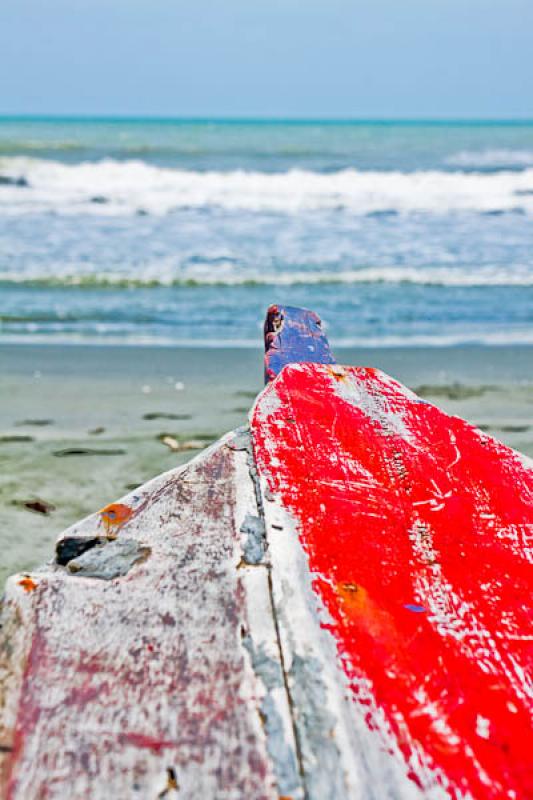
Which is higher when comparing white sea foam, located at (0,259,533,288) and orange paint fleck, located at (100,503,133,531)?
white sea foam, located at (0,259,533,288)

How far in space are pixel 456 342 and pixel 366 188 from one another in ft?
39.4

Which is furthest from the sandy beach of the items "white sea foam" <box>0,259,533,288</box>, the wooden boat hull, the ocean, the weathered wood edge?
"white sea foam" <box>0,259,533,288</box>

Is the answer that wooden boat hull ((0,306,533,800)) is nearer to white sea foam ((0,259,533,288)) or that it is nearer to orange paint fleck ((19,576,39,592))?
orange paint fleck ((19,576,39,592))

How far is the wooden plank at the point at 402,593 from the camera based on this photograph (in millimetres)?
746

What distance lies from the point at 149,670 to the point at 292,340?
4.62ft

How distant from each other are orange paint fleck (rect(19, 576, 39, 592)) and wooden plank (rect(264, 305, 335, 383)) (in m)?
1.07

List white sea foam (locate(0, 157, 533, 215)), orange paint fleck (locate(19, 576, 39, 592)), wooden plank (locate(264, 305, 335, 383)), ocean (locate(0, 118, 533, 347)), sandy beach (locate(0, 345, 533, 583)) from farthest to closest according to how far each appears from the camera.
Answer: white sea foam (locate(0, 157, 533, 215)) < ocean (locate(0, 118, 533, 347)) < sandy beach (locate(0, 345, 533, 583)) < wooden plank (locate(264, 305, 335, 383)) < orange paint fleck (locate(19, 576, 39, 592))

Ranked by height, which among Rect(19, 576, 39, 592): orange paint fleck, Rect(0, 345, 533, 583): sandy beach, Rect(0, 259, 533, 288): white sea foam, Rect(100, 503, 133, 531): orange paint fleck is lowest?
Rect(19, 576, 39, 592): orange paint fleck

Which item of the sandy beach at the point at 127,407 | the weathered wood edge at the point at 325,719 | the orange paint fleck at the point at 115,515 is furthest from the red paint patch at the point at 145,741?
the sandy beach at the point at 127,407

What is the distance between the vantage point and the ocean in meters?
5.85

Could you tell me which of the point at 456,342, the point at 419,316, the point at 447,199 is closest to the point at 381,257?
the point at 419,316

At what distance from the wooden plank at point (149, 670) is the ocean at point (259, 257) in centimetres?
430

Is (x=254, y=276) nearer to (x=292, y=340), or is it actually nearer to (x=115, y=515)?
(x=292, y=340)

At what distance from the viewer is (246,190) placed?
629 inches
